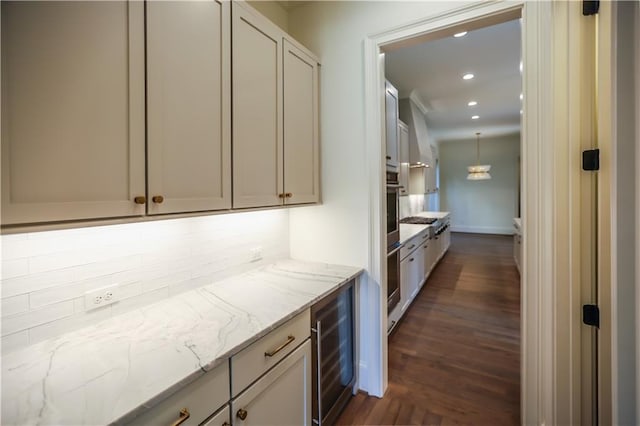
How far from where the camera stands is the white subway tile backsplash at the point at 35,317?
3.23 feet

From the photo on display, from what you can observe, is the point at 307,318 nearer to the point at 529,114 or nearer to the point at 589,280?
the point at 589,280

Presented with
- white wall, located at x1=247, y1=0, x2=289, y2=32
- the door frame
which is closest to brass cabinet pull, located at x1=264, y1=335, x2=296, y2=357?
the door frame

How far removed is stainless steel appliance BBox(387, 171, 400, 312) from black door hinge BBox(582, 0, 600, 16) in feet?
5.09

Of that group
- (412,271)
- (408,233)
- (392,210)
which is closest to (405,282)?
(412,271)

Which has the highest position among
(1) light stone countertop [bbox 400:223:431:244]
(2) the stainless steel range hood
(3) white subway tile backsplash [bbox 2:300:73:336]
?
(2) the stainless steel range hood

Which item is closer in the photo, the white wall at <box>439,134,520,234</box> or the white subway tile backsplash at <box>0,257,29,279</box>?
the white subway tile backsplash at <box>0,257,29,279</box>

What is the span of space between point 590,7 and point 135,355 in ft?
7.16

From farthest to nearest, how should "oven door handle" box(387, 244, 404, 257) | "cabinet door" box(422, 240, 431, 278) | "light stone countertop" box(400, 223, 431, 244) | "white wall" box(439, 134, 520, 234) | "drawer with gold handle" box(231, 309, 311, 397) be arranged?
"white wall" box(439, 134, 520, 234) < "cabinet door" box(422, 240, 431, 278) < "light stone countertop" box(400, 223, 431, 244) < "oven door handle" box(387, 244, 404, 257) < "drawer with gold handle" box(231, 309, 311, 397)

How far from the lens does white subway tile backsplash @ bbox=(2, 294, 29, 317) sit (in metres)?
0.98

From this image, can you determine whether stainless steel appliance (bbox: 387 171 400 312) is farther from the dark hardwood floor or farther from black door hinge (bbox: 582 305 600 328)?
black door hinge (bbox: 582 305 600 328)

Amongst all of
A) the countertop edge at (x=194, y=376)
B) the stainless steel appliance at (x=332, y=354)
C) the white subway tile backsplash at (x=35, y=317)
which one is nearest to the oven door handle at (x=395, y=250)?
the stainless steel appliance at (x=332, y=354)

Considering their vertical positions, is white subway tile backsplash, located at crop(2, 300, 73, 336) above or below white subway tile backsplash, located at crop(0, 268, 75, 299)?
below

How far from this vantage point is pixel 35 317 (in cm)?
104

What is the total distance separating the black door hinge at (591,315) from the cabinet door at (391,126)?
1.71 m
